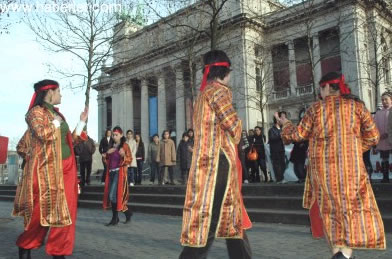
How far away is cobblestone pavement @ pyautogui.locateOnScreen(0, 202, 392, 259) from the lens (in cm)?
527

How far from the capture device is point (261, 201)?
29.0 ft

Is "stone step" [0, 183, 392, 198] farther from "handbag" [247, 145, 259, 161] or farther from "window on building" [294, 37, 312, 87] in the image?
"window on building" [294, 37, 312, 87]

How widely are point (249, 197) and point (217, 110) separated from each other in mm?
6108

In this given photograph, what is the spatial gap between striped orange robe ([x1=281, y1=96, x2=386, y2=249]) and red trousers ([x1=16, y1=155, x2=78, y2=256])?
2385 millimetres

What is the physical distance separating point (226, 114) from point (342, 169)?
1344mm

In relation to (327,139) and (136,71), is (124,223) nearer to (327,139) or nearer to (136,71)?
(327,139)

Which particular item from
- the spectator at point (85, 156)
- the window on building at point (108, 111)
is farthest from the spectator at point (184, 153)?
the window on building at point (108, 111)

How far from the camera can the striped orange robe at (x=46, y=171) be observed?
14.1 feet

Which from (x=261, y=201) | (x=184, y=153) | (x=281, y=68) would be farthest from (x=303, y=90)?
(x=261, y=201)

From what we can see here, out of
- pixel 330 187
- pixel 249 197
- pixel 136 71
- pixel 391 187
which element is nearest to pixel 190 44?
pixel 249 197

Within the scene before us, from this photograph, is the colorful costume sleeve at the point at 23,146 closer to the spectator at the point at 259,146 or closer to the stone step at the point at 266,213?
the stone step at the point at 266,213

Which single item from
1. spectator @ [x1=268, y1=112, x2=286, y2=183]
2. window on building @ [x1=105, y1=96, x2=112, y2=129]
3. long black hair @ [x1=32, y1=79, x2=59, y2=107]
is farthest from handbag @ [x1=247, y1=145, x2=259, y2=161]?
window on building @ [x1=105, y1=96, x2=112, y2=129]

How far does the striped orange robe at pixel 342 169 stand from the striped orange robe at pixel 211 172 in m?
0.94

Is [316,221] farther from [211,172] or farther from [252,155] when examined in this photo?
[252,155]
